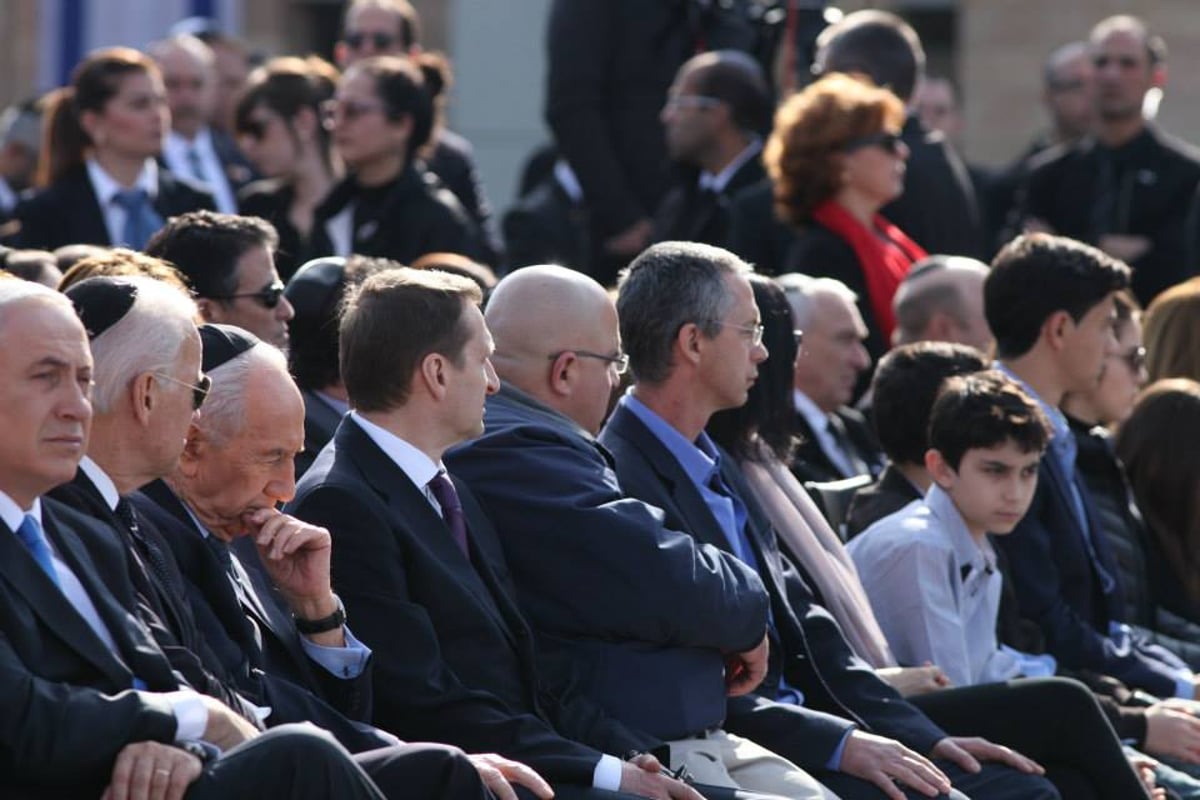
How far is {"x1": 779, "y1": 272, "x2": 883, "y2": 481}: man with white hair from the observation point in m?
7.11

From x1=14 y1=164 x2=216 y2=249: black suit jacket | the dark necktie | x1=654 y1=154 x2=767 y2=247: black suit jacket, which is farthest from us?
x1=654 y1=154 x2=767 y2=247: black suit jacket

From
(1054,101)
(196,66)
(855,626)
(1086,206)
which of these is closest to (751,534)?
(855,626)

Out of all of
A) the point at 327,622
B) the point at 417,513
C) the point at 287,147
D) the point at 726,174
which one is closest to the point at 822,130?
the point at 726,174

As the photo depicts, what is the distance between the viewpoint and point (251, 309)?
5.96 metres

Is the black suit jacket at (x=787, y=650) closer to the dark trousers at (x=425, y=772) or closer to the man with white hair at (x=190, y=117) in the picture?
the dark trousers at (x=425, y=772)

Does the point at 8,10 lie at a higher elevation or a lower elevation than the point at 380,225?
lower

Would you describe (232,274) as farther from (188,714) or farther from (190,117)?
(190,117)

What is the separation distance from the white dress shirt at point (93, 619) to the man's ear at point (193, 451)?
23.8 inches

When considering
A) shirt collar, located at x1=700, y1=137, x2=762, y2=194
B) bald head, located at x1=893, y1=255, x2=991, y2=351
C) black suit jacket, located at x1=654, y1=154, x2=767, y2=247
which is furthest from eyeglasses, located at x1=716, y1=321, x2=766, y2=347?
shirt collar, located at x1=700, y1=137, x2=762, y2=194

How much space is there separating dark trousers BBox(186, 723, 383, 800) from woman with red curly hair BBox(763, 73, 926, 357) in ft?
14.7

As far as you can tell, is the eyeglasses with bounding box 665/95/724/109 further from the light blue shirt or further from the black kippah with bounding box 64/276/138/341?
the black kippah with bounding box 64/276/138/341

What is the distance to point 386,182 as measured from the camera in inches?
326

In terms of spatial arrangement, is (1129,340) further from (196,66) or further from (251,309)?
(196,66)

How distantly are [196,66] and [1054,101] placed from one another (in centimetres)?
457
